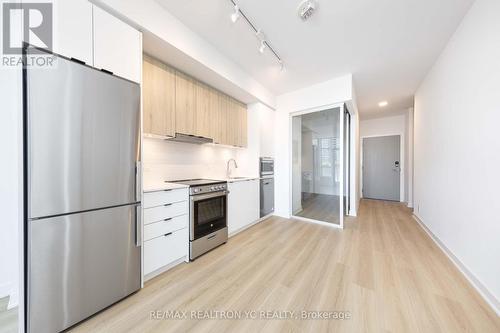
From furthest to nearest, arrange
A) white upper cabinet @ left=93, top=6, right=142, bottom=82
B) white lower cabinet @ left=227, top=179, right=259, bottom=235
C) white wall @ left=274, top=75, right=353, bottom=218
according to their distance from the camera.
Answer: white wall @ left=274, top=75, right=353, bottom=218, white lower cabinet @ left=227, top=179, right=259, bottom=235, white upper cabinet @ left=93, top=6, right=142, bottom=82

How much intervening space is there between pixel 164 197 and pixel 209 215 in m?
0.74

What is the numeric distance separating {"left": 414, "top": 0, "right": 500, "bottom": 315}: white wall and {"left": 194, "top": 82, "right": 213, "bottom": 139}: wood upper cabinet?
3045 millimetres

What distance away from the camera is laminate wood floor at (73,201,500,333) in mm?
1312

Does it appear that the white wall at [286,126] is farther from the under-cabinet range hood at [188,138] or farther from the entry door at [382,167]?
the entry door at [382,167]

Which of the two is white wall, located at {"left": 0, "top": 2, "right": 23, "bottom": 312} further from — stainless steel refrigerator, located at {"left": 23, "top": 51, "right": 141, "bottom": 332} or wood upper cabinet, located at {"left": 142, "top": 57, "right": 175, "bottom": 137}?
wood upper cabinet, located at {"left": 142, "top": 57, "right": 175, "bottom": 137}

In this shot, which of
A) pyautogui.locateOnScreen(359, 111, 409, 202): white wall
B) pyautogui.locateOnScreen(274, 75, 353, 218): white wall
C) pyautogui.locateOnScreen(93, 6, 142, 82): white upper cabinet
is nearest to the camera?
pyautogui.locateOnScreen(93, 6, 142, 82): white upper cabinet

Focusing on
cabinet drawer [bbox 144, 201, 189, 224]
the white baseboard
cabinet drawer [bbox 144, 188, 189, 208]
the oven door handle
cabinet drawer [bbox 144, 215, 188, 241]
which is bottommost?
the white baseboard

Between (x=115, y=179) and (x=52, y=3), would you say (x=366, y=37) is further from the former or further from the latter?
(x=115, y=179)

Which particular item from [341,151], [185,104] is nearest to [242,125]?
[185,104]

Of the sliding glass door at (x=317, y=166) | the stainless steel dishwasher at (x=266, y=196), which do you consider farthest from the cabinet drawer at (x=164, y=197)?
the sliding glass door at (x=317, y=166)

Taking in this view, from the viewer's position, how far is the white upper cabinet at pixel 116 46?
142cm

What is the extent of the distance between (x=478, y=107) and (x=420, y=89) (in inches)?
95.0

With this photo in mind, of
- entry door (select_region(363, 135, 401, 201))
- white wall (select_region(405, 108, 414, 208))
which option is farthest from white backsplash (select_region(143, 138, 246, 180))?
entry door (select_region(363, 135, 401, 201))

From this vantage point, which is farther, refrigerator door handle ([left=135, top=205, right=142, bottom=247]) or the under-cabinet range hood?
the under-cabinet range hood
